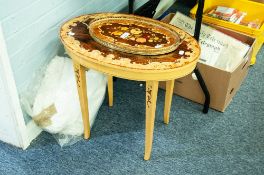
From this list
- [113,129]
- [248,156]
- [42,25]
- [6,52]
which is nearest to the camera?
[6,52]

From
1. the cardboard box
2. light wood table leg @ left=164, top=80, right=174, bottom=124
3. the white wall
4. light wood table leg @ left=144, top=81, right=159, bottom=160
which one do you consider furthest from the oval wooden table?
the cardboard box

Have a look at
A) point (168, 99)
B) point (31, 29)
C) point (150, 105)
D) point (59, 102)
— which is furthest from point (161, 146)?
point (31, 29)

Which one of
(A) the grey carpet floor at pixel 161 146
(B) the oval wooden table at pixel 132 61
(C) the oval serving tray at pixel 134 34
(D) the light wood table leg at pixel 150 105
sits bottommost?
(A) the grey carpet floor at pixel 161 146

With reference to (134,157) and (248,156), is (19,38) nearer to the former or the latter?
(134,157)

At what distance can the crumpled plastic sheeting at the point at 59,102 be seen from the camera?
1.52 m

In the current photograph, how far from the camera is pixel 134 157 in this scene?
1.53 meters

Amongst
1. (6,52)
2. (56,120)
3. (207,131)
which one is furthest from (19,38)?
(207,131)

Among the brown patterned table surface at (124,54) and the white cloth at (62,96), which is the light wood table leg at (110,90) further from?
the brown patterned table surface at (124,54)

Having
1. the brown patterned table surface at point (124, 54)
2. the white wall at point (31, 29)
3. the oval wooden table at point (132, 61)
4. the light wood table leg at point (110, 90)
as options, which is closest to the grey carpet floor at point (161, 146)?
the light wood table leg at point (110, 90)

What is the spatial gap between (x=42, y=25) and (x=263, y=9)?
1401mm

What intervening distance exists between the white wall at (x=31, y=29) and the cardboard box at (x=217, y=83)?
2.20 feet

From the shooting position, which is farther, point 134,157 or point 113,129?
point 113,129

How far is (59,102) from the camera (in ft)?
4.97

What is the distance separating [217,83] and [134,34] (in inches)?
22.6
